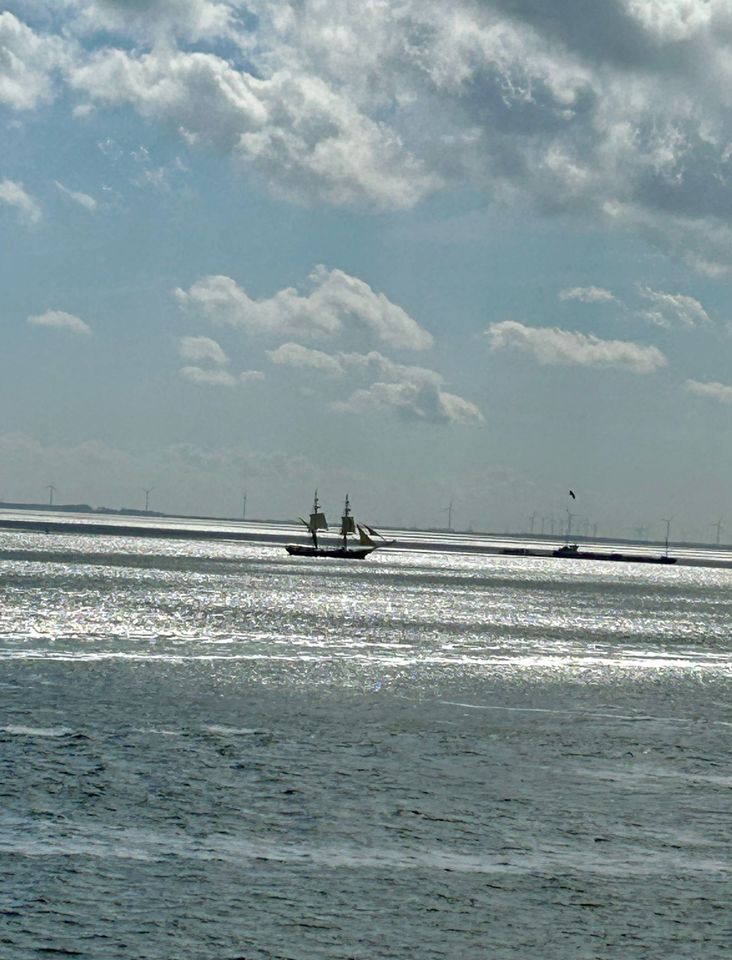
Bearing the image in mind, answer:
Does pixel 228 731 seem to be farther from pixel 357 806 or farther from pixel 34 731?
pixel 357 806

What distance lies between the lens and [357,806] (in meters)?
29.4

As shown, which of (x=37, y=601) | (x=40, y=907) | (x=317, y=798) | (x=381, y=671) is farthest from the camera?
(x=37, y=601)

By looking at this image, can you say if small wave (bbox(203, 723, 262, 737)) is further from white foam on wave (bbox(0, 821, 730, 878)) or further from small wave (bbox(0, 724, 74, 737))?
white foam on wave (bbox(0, 821, 730, 878))

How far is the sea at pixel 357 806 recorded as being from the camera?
20.6 meters

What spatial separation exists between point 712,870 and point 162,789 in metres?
13.1

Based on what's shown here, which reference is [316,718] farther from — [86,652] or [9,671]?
[86,652]

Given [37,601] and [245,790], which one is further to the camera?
[37,601]

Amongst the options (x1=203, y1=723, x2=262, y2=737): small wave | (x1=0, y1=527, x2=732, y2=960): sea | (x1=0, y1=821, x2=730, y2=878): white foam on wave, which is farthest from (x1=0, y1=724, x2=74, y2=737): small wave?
(x1=0, y1=821, x2=730, y2=878): white foam on wave

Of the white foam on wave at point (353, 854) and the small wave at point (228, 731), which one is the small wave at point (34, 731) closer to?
the small wave at point (228, 731)

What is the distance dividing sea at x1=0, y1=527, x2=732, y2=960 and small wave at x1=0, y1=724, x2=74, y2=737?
0.22 meters

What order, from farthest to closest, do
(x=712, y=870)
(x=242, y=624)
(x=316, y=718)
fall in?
(x=242, y=624) → (x=316, y=718) → (x=712, y=870)

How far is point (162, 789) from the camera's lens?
30.4m

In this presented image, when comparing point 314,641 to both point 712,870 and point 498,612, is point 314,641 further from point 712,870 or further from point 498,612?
point 712,870

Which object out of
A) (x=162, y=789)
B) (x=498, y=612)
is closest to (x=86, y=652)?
(x=162, y=789)
